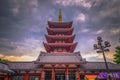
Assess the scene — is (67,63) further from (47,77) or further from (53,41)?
(53,41)

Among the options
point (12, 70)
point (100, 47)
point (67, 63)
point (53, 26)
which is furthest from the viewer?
point (53, 26)

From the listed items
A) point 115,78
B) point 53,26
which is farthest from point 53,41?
point 115,78

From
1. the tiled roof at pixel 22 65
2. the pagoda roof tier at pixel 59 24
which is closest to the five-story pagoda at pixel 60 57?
the pagoda roof tier at pixel 59 24

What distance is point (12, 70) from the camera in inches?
942

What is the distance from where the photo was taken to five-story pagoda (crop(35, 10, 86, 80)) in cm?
2286

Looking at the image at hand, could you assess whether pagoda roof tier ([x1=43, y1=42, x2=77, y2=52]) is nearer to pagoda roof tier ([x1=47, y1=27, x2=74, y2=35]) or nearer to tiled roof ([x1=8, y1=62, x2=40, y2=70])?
pagoda roof tier ([x1=47, y1=27, x2=74, y2=35])

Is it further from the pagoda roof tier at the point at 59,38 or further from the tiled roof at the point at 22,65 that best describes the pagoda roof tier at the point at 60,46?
the tiled roof at the point at 22,65

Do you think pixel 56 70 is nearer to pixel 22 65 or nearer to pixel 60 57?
pixel 60 57

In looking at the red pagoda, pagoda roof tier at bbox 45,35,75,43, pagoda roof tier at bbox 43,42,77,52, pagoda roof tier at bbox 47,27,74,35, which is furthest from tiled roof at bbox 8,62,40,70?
pagoda roof tier at bbox 47,27,74,35

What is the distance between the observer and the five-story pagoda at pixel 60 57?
22.9m

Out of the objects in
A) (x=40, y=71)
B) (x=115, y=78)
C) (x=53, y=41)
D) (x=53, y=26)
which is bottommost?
(x=115, y=78)

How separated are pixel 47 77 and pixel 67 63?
449 cm

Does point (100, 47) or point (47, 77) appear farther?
point (47, 77)

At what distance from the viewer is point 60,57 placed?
26.3 metres
